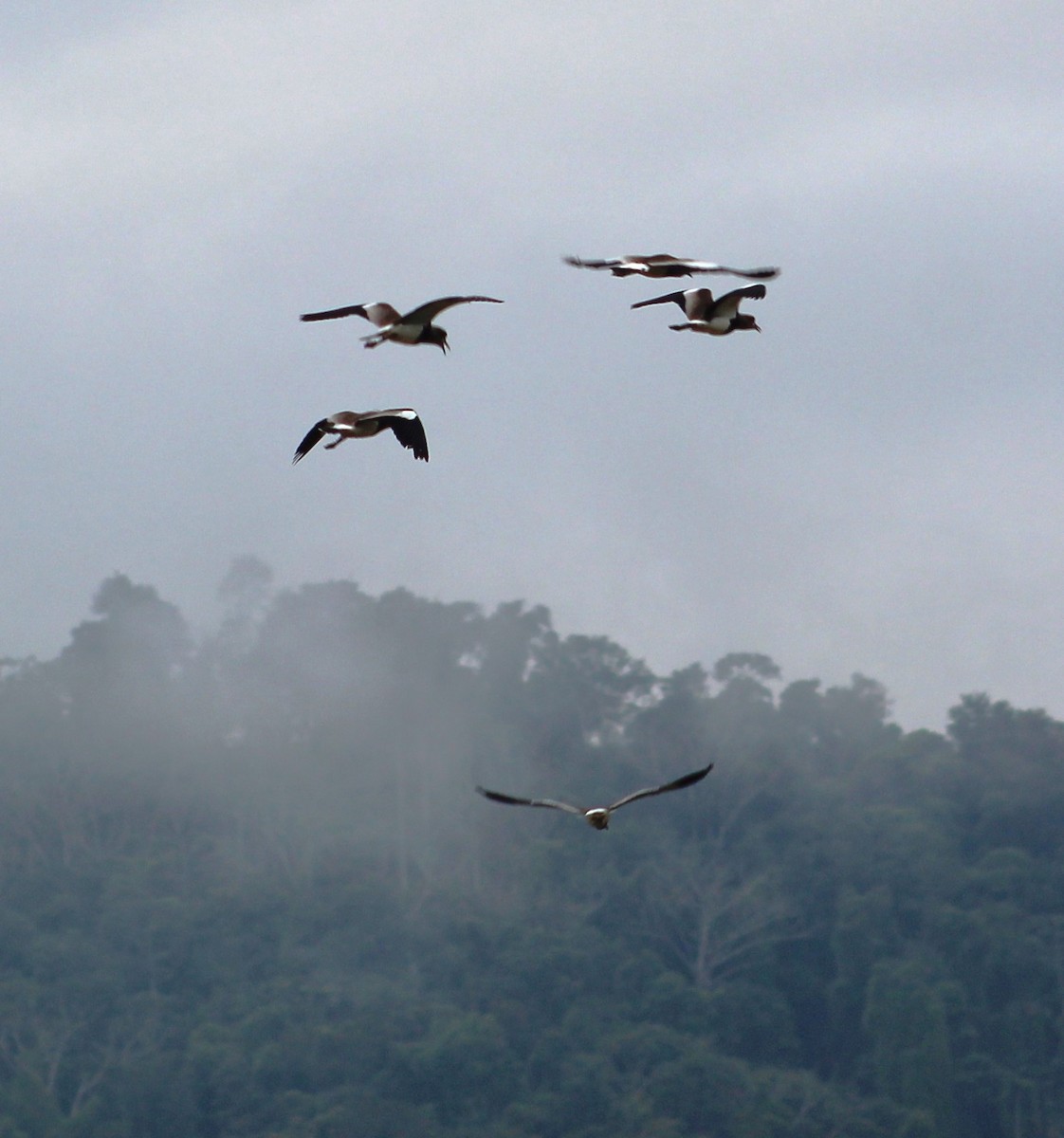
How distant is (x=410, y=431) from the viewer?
52.0 feet

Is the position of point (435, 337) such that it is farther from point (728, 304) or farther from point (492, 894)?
point (492, 894)

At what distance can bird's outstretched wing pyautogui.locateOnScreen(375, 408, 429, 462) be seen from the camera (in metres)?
14.9

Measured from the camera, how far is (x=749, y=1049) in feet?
239

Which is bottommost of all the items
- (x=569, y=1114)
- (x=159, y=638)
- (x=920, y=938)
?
(x=569, y=1114)

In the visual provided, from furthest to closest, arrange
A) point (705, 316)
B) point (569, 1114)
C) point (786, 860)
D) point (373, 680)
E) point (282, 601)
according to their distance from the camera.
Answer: point (282, 601)
point (373, 680)
point (786, 860)
point (569, 1114)
point (705, 316)

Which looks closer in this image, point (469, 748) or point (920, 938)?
point (920, 938)

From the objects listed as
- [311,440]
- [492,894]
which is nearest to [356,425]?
[311,440]

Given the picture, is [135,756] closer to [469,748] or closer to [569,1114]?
[469,748]

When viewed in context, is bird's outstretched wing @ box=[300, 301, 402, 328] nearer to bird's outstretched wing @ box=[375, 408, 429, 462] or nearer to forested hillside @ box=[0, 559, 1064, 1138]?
bird's outstretched wing @ box=[375, 408, 429, 462]

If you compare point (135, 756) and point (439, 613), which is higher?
point (439, 613)

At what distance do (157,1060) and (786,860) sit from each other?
2910cm

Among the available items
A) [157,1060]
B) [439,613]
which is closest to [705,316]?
[157,1060]

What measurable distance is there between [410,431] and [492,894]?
67.9 m

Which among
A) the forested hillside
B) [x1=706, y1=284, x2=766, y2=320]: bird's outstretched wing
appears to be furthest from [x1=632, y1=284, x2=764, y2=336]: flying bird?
the forested hillside
